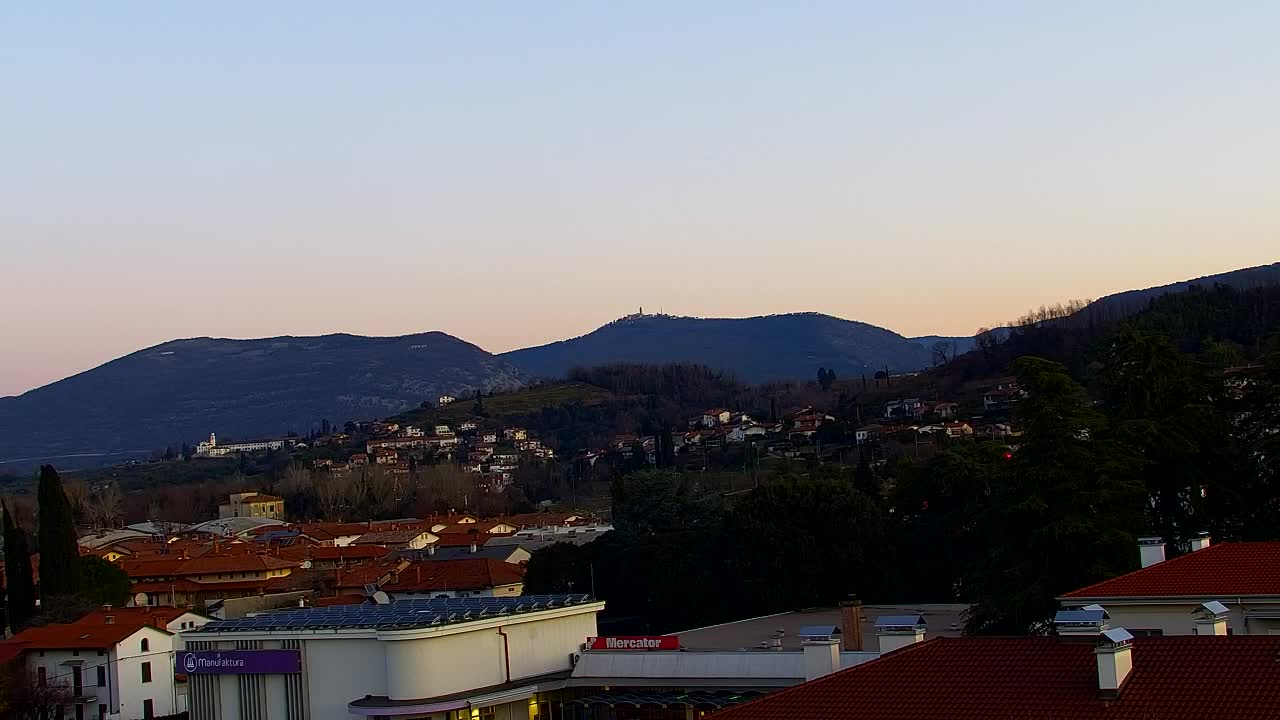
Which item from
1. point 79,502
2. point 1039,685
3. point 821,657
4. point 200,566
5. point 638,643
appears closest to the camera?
point 1039,685

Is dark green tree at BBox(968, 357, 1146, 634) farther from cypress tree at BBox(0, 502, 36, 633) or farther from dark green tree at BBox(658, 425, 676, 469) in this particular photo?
dark green tree at BBox(658, 425, 676, 469)

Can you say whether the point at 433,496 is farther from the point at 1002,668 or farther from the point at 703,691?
the point at 1002,668

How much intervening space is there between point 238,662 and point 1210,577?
1812 cm

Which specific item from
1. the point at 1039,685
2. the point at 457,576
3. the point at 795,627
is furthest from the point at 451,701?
the point at 457,576

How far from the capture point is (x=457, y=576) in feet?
216

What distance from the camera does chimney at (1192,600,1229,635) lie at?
19047 millimetres

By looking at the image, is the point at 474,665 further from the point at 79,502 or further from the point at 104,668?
the point at 79,502

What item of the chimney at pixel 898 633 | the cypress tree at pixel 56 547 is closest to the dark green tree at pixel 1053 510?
the chimney at pixel 898 633

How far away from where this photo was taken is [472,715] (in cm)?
2784

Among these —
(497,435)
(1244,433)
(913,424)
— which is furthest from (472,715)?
(497,435)

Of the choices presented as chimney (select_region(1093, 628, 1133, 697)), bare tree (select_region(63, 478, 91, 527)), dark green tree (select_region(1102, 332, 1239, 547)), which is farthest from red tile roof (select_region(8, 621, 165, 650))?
bare tree (select_region(63, 478, 91, 527))

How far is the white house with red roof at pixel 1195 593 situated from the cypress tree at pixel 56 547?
4254cm

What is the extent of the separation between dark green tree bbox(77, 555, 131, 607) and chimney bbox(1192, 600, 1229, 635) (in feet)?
160

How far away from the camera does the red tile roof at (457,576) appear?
212ft
